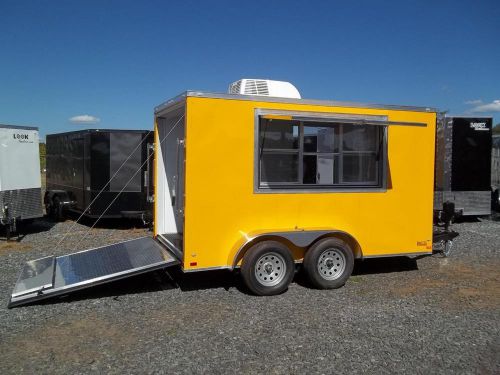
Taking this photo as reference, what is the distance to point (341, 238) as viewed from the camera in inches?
249

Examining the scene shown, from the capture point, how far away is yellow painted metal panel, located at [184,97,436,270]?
567 centimetres

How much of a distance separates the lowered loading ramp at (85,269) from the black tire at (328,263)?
68.5 inches

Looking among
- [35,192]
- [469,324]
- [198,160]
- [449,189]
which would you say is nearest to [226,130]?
[198,160]

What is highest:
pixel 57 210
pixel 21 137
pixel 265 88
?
pixel 265 88

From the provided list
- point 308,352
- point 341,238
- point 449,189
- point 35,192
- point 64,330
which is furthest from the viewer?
point 449,189

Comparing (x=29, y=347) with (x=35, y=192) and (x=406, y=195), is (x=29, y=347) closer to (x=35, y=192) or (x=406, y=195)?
(x=406, y=195)

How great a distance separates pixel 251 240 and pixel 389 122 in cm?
256

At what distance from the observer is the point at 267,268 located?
592 cm

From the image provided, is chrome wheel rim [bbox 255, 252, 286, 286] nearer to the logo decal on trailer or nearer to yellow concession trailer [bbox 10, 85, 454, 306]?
yellow concession trailer [bbox 10, 85, 454, 306]

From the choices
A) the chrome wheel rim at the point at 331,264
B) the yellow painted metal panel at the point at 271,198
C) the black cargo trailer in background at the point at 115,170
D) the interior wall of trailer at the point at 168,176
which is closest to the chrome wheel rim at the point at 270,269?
the yellow painted metal panel at the point at 271,198

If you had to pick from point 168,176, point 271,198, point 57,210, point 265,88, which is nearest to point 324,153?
point 271,198

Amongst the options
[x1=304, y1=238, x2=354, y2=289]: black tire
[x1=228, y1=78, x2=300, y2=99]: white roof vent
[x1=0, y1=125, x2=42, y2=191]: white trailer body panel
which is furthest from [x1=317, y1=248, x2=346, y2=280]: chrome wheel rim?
[x1=0, y1=125, x2=42, y2=191]: white trailer body panel

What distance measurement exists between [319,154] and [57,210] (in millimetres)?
8646

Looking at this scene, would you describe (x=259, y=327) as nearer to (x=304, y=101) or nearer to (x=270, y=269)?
(x=270, y=269)
